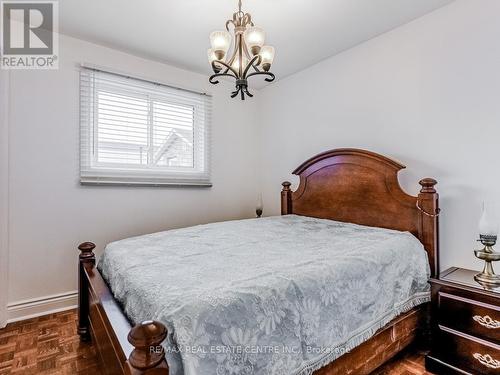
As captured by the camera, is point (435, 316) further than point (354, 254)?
Yes

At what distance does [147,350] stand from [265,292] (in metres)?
0.46

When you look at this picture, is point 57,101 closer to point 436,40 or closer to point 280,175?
point 280,175

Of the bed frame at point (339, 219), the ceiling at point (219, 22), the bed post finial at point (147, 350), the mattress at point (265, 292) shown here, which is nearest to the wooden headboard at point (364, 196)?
the bed frame at point (339, 219)

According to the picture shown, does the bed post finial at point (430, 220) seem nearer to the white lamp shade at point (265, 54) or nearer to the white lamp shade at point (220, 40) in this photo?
the white lamp shade at point (265, 54)

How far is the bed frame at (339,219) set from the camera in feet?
2.51

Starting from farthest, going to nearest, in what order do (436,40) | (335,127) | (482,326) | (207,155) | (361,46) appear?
1. (207,155)
2. (335,127)
3. (361,46)
4. (436,40)
5. (482,326)

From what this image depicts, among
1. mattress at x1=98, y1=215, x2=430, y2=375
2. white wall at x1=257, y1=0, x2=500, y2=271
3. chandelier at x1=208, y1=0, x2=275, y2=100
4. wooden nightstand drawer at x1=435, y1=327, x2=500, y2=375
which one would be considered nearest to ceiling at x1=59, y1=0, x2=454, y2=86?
white wall at x1=257, y1=0, x2=500, y2=271

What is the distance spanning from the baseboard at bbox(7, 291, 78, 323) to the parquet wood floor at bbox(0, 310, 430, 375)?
0.08 m

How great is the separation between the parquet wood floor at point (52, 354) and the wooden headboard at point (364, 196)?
645 millimetres

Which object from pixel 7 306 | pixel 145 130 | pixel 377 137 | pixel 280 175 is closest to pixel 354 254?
pixel 377 137

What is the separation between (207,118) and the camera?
329 centimetres

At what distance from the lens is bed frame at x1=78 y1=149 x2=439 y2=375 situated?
764mm

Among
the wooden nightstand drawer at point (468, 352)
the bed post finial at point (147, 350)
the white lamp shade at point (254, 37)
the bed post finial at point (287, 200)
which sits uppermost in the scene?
the white lamp shade at point (254, 37)

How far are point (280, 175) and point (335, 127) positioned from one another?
959 millimetres
